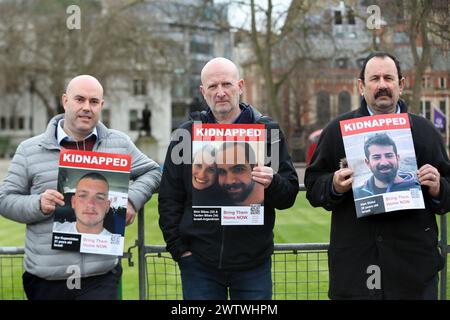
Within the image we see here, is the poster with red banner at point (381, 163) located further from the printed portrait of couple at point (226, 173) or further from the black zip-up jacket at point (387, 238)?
the printed portrait of couple at point (226, 173)

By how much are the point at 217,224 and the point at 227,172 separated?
32 centimetres

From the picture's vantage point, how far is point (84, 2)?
29422mm

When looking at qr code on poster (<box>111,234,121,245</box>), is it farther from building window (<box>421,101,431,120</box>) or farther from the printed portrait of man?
building window (<box>421,101,431,120</box>)

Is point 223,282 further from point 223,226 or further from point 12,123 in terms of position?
point 12,123

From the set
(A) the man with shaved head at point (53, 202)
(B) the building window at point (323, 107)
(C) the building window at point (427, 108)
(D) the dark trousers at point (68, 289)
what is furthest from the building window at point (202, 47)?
(D) the dark trousers at point (68, 289)

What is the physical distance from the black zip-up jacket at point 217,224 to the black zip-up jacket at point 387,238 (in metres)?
0.23

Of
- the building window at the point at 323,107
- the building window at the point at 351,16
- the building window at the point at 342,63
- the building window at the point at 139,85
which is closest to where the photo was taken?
the building window at the point at 351,16

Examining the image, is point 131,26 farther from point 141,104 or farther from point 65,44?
point 141,104

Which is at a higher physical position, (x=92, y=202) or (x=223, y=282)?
(x=92, y=202)

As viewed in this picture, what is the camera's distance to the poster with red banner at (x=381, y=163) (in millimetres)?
3443

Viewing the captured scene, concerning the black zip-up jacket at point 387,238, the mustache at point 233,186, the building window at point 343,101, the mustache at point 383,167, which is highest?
the building window at point 343,101

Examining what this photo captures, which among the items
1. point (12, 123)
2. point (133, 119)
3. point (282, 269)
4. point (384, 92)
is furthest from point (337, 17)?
point (12, 123)

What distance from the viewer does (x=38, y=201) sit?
3609 mm

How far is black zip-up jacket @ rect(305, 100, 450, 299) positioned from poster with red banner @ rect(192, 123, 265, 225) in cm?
39
